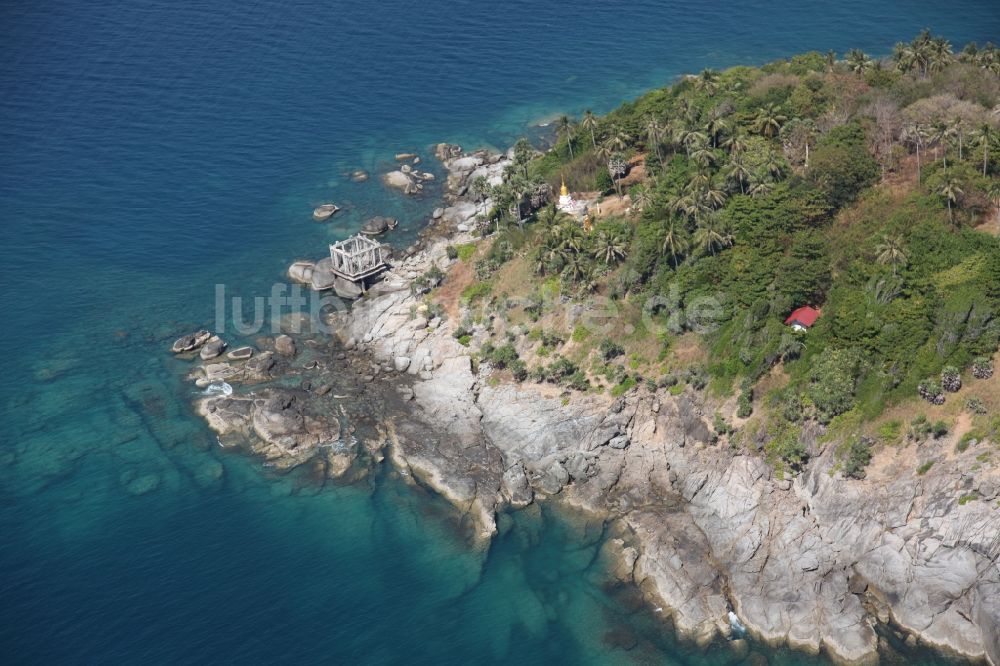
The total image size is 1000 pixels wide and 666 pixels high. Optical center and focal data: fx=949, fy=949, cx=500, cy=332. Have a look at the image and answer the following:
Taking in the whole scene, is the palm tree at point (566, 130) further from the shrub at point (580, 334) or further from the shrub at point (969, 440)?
the shrub at point (969, 440)

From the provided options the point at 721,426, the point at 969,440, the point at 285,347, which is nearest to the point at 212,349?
the point at 285,347

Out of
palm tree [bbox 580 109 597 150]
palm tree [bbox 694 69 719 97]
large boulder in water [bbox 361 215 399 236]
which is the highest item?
palm tree [bbox 694 69 719 97]

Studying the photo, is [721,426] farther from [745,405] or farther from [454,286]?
[454,286]

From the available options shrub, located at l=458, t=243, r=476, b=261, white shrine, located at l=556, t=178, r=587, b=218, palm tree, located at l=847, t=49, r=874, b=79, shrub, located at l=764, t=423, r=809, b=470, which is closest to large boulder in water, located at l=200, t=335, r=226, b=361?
shrub, located at l=458, t=243, r=476, b=261

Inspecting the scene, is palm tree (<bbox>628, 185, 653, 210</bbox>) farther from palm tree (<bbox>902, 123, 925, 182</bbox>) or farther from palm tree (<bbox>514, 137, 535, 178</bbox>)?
palm tree (<bbox>902, 123, 925, 182</bbox>)

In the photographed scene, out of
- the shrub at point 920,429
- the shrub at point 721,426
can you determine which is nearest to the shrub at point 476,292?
the shrub at point 721,426

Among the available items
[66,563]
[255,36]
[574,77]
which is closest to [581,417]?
[66,563]
